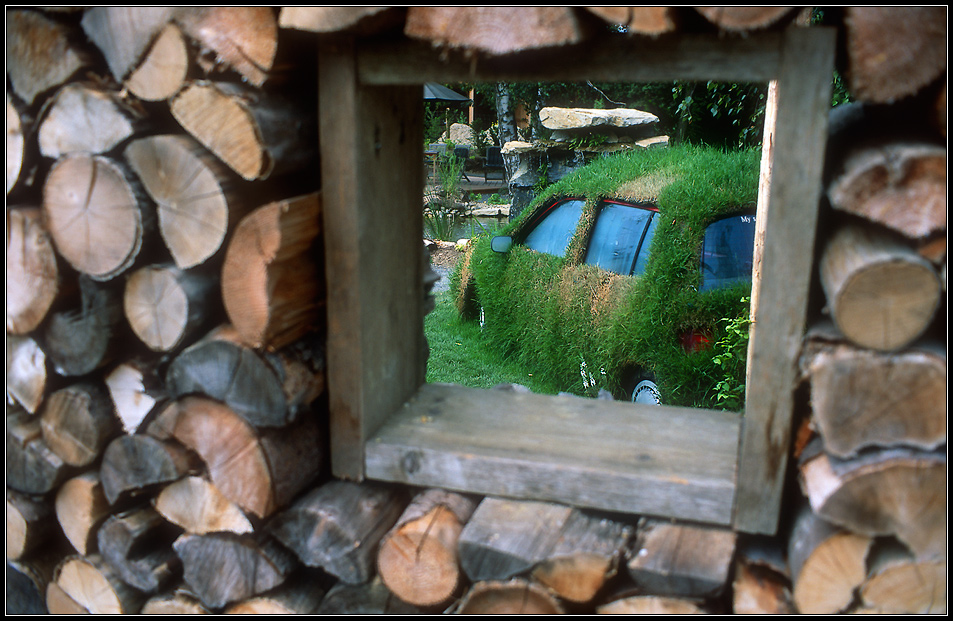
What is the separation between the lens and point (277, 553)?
2.05 m

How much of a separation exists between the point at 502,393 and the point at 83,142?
1482 millimetres

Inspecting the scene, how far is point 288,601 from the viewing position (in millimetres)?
2051

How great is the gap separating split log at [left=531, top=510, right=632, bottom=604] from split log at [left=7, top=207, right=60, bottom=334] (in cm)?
154

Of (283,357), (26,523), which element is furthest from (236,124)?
(26,523)

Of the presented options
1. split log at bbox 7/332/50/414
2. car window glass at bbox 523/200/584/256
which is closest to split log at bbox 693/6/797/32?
split log at bbox 7/332/50/414

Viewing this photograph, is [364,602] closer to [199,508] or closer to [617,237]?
[199,508]

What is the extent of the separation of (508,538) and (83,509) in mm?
1292

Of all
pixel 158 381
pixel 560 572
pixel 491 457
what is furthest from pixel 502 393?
pixel 158 381

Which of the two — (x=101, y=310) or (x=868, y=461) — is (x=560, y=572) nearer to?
(x=868, y=461)

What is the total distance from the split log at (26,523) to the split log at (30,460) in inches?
2.1

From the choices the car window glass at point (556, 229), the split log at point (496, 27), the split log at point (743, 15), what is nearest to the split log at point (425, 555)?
the split log at point (496, 27)

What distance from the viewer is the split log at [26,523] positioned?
225 centimetres

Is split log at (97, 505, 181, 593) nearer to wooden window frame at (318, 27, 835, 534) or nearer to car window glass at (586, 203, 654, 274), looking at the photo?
wooden window frame at (318, 27, 835, 534)

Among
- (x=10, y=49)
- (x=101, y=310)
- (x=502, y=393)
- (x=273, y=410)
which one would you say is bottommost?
(x=502, y=393)
